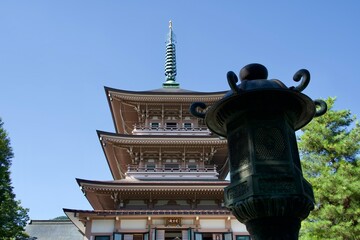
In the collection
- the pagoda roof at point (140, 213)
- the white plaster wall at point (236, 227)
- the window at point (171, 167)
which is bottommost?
the white plaster wall at point (236, 227)

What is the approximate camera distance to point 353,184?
11.2m

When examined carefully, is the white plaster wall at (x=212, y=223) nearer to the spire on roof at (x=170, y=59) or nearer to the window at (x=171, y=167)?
the window at (x=171, y=167)

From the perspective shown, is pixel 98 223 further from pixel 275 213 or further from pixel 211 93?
pixel 275 213

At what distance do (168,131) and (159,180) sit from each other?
4036 mm

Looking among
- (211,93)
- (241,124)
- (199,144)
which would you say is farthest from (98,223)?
(241,124)

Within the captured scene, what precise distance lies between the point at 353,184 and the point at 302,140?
2.46m

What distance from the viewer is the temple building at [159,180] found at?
17.6 meters

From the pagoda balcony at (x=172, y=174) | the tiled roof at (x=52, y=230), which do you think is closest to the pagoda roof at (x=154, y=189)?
the pagoda balcony at (x=172, y=174)

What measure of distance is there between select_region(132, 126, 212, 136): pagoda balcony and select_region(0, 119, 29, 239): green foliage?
26.6 feet

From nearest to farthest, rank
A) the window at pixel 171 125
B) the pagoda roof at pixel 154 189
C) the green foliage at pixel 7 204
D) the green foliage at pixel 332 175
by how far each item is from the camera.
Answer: the green foliage at pixel 332 175 → the green foliage at pixel 7 204 → the pagoda roof at pixel 154 189 → the window at pixel 171 125

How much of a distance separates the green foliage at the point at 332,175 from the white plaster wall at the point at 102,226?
9952 millimetres

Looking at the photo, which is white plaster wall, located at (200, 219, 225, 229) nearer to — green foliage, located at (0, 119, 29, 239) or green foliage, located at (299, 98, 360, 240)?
green foliage, located at (299, 98, 360, 240)

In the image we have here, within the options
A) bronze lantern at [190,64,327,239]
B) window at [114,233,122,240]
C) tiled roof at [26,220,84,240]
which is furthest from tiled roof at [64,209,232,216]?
tiled roof at [26,220,84,240]

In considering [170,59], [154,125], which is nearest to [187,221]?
[154,125]
